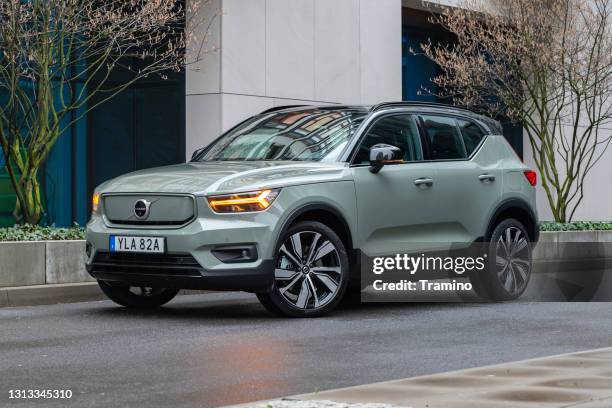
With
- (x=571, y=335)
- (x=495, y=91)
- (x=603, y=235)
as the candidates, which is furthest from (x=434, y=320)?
(x=495, y=91)

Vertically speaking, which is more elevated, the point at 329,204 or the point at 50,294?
the point at 329,204

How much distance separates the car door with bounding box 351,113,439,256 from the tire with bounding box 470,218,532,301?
2.96ft

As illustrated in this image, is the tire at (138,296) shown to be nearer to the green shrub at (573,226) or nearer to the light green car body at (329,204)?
the light green car body at (329,204)

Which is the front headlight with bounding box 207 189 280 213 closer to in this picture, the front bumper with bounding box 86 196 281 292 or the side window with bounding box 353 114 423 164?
the front bumper with bounding box 86 196 281 292

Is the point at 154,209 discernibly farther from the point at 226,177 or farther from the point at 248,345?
the point at 248,345

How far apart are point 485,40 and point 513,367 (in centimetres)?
1546

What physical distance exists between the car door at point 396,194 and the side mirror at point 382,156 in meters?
0.08

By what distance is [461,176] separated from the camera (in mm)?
11867

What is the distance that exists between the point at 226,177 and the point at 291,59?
10218mm

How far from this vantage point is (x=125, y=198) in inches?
406

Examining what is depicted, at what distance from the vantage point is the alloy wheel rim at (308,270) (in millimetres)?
10188

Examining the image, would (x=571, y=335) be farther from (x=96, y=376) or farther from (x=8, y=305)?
(x=8, y=305)
